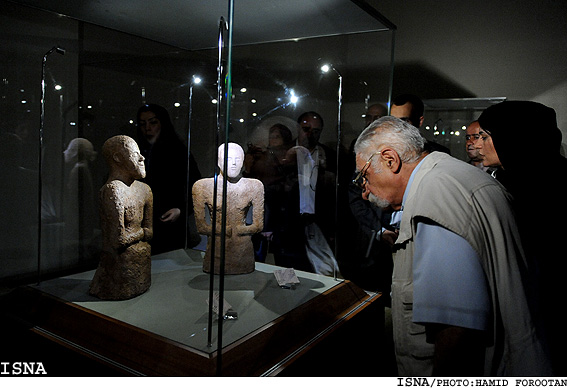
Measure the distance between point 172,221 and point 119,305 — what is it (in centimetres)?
72

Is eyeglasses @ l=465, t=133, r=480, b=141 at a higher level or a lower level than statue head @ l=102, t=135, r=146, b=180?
higher

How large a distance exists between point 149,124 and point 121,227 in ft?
2.13

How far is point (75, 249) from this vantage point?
2760 mm

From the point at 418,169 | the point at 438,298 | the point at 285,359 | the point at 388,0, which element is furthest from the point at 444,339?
the point at 388,0

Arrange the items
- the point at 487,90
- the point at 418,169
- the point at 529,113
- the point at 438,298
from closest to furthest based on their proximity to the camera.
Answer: the point at 438,298 < the point at 418,169 < the point at 529,113 < the point at 487,90

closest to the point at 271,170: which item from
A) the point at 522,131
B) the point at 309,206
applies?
the point at 309,206

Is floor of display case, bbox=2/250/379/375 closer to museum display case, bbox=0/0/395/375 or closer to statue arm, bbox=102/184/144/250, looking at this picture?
museum display case, bbox=0/0/395/375

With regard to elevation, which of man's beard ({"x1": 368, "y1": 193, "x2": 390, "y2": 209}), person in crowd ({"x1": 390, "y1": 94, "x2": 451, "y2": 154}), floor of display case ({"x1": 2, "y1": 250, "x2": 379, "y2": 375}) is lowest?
floor of display case ({"x1": 2, "y1": 250, "x2": 379, "y2": 375})

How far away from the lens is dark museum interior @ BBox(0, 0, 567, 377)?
2.07 meters

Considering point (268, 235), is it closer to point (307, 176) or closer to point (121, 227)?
point (307, 176)

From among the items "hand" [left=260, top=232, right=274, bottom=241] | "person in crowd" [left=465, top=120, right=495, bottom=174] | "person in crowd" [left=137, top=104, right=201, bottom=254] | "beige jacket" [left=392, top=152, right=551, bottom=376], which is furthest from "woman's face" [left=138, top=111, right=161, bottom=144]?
"person in crowd" [left=465, top=120, right=495, bottom=174]

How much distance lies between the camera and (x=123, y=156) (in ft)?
8.19

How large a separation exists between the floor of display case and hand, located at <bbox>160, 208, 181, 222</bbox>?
0.24 m

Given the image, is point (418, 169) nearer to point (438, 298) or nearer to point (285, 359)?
point (438, 298)
